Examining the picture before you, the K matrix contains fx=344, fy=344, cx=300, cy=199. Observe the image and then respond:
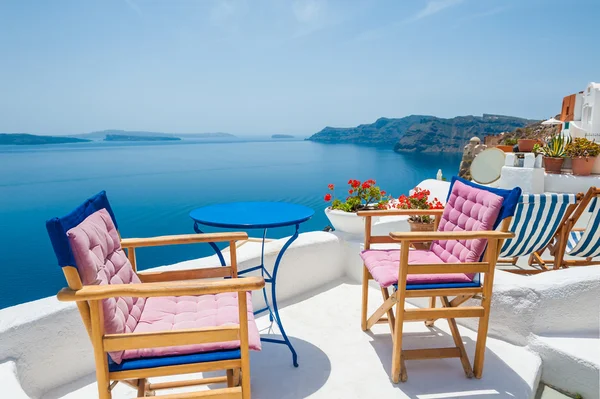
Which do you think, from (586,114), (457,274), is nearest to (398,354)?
(457,274)

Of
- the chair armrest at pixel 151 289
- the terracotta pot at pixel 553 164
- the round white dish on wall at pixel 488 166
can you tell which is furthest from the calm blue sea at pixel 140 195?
the chair armrest at pixel 151 289

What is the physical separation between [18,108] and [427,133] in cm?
5605

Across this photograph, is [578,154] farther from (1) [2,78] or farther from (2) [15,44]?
(1) [2,78]

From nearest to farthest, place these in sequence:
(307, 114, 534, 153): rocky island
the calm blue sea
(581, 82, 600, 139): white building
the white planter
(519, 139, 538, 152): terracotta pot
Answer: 1. the white planter
2. (519, 139, 538, 152): terracotta pot
3. the calm blue sea
4. (581, 82, 600, 139): white building
5. (307, 114, 534, 153): rocky island

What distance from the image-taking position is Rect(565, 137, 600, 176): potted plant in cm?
632

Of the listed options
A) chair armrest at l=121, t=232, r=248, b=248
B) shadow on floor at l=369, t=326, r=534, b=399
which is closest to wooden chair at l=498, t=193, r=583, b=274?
Result: shadow on floor at l=369, t=326, r=534, b=399

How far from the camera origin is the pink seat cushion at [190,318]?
4.25 ft

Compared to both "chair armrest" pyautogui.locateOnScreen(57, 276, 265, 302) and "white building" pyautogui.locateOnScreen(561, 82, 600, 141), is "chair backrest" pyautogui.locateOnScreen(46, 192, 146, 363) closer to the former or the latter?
"chair armrest" pyautogui.locateOnScreen(57, 276, 265, 302)

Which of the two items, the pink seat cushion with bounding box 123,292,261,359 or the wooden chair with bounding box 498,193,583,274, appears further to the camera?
the wooden chair with bounding box 498,193,583,274

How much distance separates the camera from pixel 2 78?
44625 mm

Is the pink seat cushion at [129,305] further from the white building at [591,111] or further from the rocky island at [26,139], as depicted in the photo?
the rocky island at [26,139]

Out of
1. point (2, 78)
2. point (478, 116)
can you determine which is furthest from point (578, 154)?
point (2, 78)

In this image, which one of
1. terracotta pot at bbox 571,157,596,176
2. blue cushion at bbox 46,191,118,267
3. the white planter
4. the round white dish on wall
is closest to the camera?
blue cushion at bbox 46,191,118,267

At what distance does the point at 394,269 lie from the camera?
2041 mm
